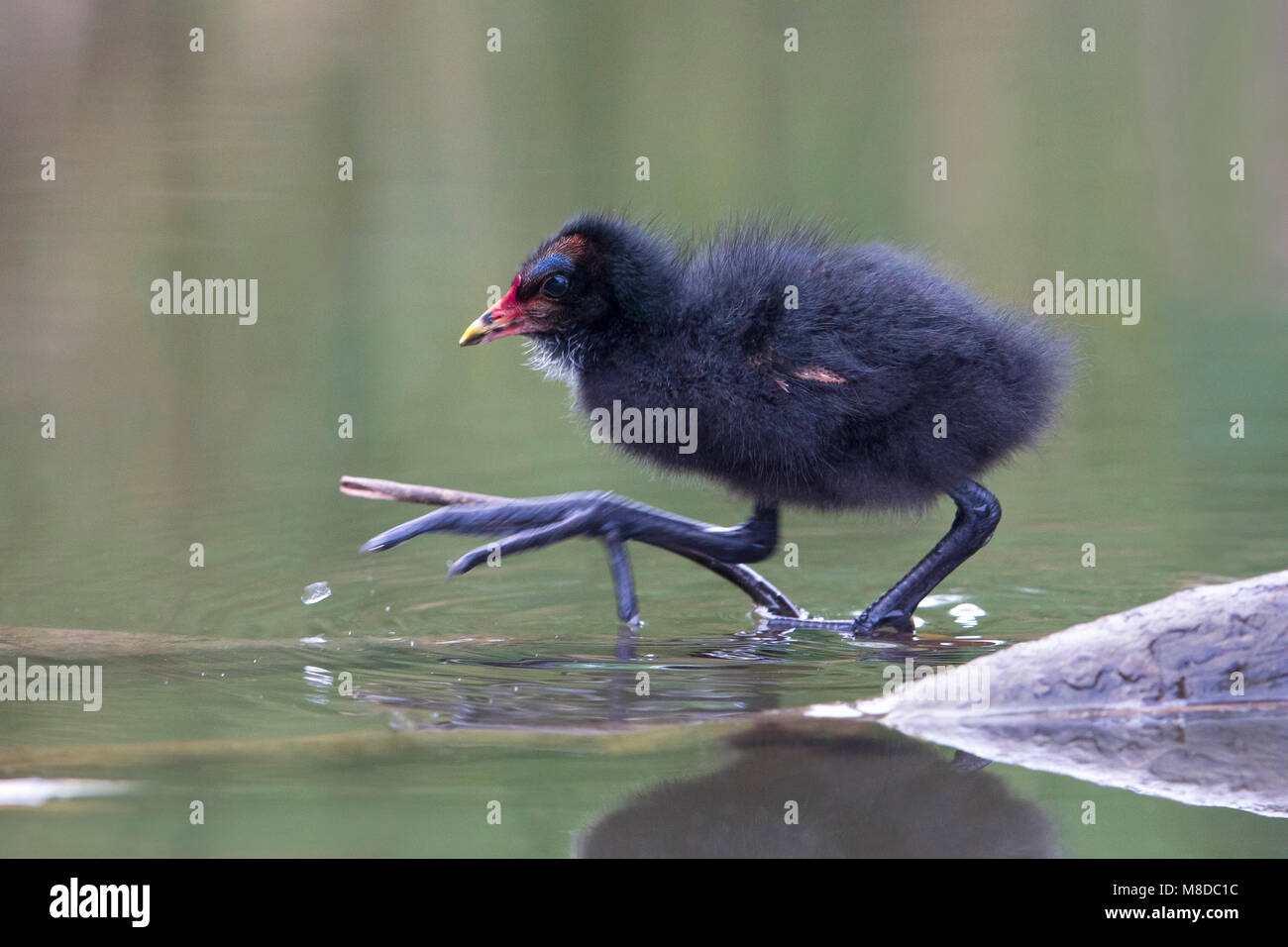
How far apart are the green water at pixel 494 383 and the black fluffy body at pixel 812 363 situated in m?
0.43

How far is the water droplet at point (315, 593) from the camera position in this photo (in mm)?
4855

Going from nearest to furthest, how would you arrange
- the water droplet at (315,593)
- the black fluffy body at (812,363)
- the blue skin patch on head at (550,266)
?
1. the black fluffy body at (812,363)
2. the blue skin patch on head at (550,266)
3. the water droplet at (315,593)

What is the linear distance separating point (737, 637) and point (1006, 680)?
1.07 m

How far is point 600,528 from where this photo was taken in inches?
171

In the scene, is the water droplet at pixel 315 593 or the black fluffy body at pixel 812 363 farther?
the water droplet at pixel 315 593

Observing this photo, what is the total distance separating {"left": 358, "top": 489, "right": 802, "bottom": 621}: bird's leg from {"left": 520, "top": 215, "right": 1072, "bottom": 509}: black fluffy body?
5.6 inches

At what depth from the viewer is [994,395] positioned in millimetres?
4277

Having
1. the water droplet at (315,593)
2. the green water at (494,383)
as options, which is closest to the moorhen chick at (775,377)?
the green water at (494,383)

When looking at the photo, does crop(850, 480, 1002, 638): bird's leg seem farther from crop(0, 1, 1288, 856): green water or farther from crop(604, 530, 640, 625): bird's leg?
crop(604, 530, 640, 625): bird's leg

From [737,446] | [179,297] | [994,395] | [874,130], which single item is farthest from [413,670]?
[874,130]

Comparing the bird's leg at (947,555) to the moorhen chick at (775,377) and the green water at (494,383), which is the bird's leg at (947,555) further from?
the green water at (494,383)

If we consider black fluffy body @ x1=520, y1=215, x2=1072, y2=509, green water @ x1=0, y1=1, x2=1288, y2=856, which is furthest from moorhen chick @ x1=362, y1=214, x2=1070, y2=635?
green water @ x1=0, y1=1, x2=1288, y2=856

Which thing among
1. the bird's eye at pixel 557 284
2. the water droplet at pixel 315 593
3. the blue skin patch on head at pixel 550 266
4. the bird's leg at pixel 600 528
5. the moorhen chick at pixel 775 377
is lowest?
the water droplet at pixel 315 593

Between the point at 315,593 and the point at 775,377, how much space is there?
1597 millimetres
